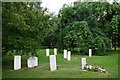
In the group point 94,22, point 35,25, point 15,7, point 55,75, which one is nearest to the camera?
point 55,75

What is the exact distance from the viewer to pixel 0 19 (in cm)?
941

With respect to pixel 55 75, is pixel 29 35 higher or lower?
higher

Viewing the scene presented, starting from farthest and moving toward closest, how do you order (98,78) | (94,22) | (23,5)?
(94,22), (23,5), (98,78)

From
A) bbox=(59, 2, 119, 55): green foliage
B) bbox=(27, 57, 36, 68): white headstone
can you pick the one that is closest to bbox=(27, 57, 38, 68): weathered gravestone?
bbox=(27, 57, 36, 68): white headstone

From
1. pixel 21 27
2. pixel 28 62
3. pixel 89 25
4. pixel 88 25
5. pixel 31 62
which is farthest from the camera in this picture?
pixel 89 25

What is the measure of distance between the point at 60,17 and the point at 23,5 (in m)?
12.8

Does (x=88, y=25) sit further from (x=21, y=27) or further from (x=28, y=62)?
(x=21, y=27)

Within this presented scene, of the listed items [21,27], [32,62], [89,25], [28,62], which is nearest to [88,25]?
[89,25]

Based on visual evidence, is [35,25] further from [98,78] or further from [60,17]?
[60,17]

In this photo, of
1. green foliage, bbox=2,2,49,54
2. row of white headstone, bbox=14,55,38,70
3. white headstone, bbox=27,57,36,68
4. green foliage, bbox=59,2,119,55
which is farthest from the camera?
green foliage, bbox=59,2,119,55

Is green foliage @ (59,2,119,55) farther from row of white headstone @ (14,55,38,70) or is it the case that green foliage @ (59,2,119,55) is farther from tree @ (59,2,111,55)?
row of white headstone @ (14,55,38,70)

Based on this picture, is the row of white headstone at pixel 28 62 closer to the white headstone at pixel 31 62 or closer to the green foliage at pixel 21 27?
the white headstone at pixel 31 62

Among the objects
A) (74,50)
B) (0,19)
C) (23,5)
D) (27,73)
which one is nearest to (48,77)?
(27,73)

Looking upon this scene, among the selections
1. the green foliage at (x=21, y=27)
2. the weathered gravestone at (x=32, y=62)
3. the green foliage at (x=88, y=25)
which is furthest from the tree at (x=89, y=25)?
the weathered gravestone at (x=32, y=62)
